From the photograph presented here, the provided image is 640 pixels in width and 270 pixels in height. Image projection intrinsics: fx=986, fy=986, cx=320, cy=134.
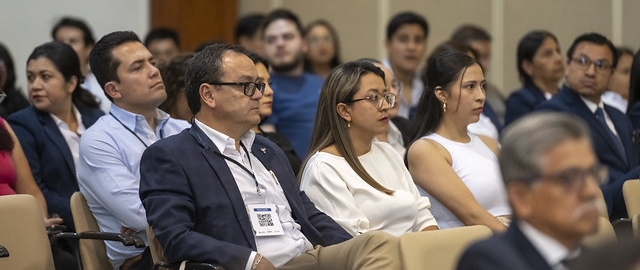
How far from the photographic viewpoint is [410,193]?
3869mm

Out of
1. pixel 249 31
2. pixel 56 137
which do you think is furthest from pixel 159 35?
pixel 56 137

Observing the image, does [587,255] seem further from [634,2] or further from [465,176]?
[634,2]

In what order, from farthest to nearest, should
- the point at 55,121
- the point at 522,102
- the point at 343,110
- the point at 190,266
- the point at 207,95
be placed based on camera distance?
the point at 522,102, the point at 55,121, the point at 343,110, the point at 207,95, the point at 190,266

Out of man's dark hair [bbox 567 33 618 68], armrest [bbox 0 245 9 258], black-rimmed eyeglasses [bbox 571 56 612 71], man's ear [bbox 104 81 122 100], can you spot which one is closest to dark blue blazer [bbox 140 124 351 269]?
armrest [bbox 0 245 9 258]

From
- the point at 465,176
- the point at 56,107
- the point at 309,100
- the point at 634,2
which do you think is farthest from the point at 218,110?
the point at 634,2

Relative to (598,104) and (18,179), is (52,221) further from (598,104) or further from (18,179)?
(598,104)

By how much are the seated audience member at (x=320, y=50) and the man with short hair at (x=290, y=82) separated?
0.32 ft

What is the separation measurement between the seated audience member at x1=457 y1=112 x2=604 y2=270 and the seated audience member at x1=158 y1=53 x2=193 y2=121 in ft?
9.00

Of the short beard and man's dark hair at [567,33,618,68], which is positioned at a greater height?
man's dark hair at [567,33,618,68]

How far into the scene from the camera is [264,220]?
3383mm

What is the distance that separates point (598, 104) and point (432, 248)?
2575 mm

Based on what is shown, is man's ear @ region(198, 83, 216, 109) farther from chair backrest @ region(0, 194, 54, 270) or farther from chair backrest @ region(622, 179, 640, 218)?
chair backrest @ region(622, 179, 640, 218)

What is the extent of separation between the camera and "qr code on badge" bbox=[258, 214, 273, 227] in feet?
11.1

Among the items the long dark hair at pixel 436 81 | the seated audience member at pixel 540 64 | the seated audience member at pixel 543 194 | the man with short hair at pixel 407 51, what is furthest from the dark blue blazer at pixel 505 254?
the man with short hair at pixel 407 51
